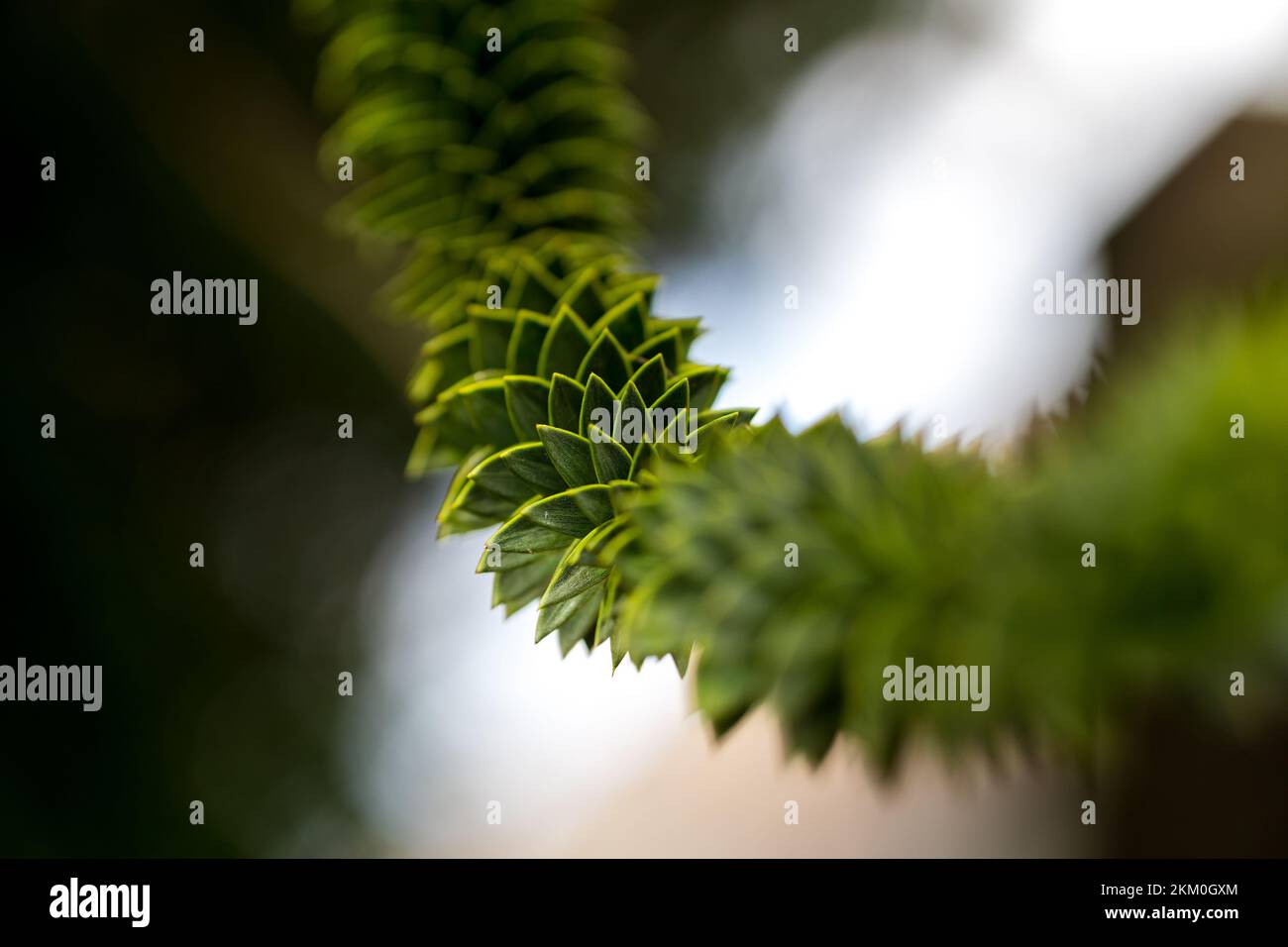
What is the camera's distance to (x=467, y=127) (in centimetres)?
35

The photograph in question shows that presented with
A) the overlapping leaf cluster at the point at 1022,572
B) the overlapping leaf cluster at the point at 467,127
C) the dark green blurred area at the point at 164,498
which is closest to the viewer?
the overlapping leaf cluster at the point at 1022,572

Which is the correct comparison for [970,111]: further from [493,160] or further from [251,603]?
[251,603]

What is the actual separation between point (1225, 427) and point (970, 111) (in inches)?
37.5

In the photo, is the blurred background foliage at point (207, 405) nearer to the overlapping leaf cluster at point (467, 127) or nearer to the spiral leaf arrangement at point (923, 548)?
the overlapping leaf cluster at point (467, 127)

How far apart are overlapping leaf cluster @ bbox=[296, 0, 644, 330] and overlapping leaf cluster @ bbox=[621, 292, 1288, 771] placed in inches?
8.7

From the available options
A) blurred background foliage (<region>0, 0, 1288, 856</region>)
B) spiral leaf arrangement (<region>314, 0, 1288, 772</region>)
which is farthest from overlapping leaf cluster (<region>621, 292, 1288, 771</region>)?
blurred background foliage (<region>0, 0, 1288, 856</region>)

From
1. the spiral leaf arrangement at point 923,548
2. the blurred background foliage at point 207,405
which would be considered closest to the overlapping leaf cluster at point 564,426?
the spiral leaf arrangement at point 923,548

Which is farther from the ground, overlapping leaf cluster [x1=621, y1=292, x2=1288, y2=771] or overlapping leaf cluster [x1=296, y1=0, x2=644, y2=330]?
overlapping leaf cluster [x1=296, y1=0, x2=644, y2=330]

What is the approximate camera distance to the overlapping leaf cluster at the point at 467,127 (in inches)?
13.1

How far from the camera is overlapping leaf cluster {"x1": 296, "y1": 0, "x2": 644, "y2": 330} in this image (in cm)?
33

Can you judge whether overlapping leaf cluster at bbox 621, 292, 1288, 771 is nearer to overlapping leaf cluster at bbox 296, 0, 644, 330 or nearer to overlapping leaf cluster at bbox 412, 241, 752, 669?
overlapping leaf cluster at bbox 412, 241, 752, 669

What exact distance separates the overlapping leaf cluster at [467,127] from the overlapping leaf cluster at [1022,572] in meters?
0.22
